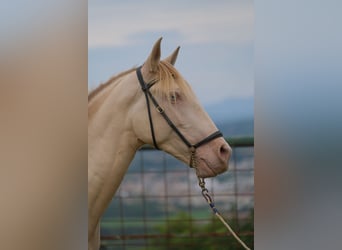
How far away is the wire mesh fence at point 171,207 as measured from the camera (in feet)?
4.12

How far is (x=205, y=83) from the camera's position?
1.24 m

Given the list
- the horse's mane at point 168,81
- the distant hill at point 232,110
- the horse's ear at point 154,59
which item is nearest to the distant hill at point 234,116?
the distant hill at point 232,110

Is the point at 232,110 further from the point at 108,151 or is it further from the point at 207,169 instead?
the point at 108,151

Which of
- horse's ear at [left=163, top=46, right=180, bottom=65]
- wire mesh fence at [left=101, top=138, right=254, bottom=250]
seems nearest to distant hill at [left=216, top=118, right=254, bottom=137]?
wire mesh fence at [left=101, top=138, right=254, bottom=250]

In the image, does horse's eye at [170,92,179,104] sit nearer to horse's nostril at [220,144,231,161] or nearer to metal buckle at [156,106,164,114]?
metal buckle at [156,106,164,114]

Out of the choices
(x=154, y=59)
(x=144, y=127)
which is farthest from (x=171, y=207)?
(x=154, y=59)

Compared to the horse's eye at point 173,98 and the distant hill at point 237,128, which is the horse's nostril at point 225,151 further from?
the horse's eye at point 173,98

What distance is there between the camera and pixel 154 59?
48.2 inches
